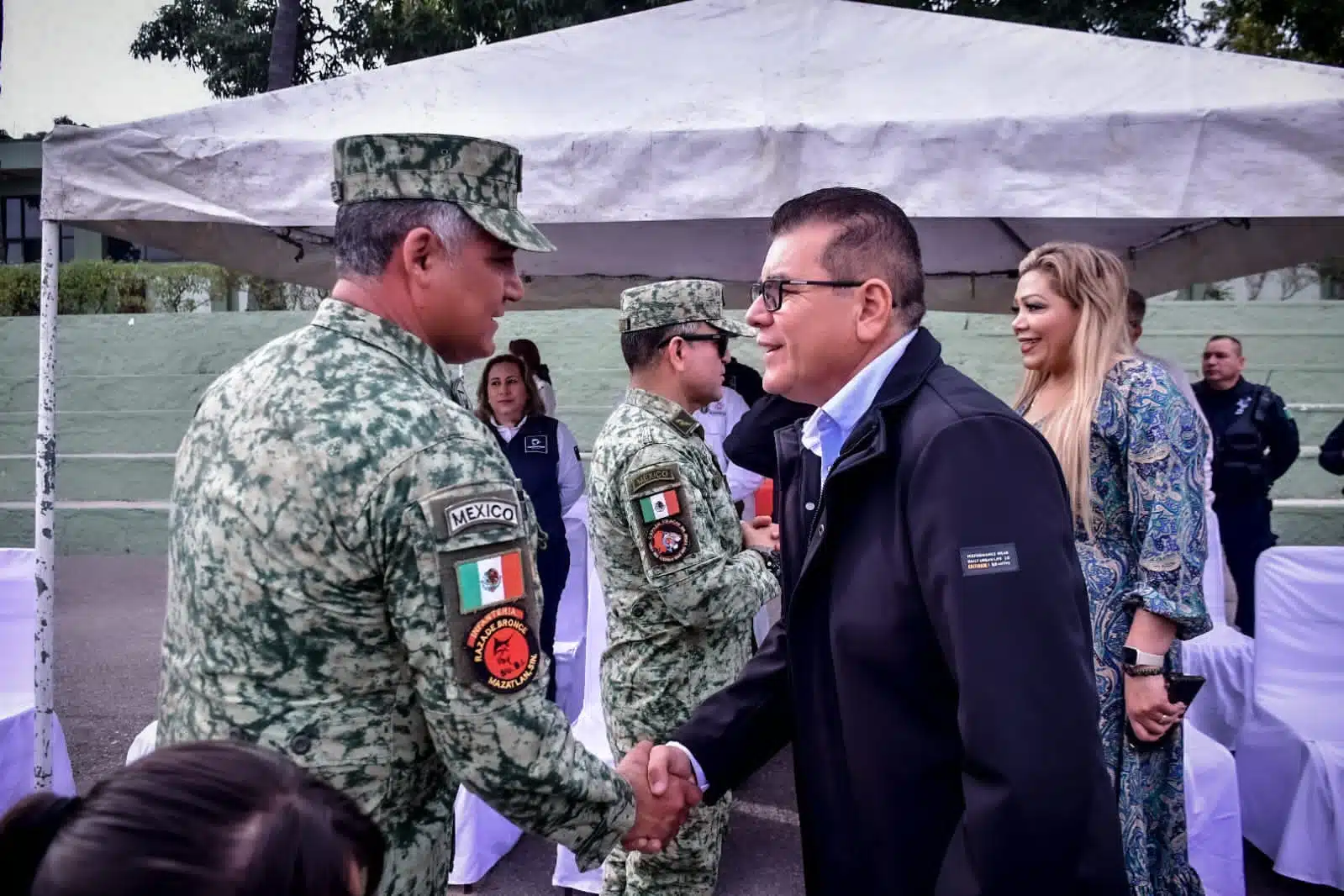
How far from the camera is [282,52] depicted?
1334 centimetres

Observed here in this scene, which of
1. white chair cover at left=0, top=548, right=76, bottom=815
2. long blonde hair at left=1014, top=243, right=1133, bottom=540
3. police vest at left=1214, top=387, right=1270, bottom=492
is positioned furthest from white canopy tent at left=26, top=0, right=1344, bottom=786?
police vest at left=1214, top=387, right=1270, bottom=492

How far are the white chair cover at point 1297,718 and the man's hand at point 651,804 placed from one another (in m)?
2.86

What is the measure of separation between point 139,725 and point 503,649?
533cm

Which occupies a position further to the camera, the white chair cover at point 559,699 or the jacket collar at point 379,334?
the white chair cover at point 559,699

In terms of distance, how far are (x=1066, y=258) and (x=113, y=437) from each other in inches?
531

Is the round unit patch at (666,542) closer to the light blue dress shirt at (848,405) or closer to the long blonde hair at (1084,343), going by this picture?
the long blonde hair at (1084,343)

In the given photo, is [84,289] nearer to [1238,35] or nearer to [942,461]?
[1238,35]

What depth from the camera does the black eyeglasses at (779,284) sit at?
5.82 feet

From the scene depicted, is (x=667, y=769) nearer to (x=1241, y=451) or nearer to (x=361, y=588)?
(x=361, y=588)

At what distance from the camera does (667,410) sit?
3227 mm

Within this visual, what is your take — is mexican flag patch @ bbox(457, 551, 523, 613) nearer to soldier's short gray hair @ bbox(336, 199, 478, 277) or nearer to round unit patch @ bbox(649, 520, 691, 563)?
soldier's short gray hair @ bbox(336, 199, 478, 277)

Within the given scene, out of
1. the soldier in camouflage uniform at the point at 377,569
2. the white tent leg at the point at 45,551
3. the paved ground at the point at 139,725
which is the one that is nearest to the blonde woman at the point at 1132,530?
the soldier in camouflage uniform at the point at 377,569

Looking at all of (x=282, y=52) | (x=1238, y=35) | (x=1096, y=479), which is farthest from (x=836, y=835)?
(x=282, y=52)

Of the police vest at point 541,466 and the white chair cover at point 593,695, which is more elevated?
the police vest at point 541,466
